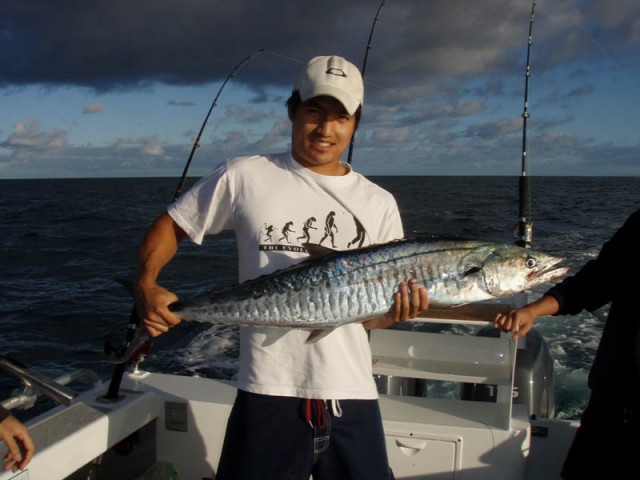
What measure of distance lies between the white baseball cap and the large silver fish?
0.59m

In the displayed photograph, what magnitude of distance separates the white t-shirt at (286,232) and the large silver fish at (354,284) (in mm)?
58

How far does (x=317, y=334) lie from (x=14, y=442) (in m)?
1.23

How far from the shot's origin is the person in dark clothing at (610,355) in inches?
93.3

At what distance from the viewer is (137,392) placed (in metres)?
3.17

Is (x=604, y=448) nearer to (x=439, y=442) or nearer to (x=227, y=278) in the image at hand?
(x=439, y=442)

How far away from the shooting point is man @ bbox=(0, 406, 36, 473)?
2.17m

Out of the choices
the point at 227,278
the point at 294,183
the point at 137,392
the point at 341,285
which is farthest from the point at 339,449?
the point at 227,278

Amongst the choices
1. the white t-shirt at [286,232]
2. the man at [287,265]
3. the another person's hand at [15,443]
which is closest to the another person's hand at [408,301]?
the man at [287,265]

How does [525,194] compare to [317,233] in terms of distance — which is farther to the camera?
[525,194]

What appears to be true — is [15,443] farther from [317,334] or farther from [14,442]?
[317,334]

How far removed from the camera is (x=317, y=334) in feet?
6.97

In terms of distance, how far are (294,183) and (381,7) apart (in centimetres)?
396

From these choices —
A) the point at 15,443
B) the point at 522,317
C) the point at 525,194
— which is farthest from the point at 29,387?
the point at 525,194

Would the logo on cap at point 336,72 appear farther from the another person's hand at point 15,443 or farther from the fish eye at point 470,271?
the another person's hand at point 15,443
